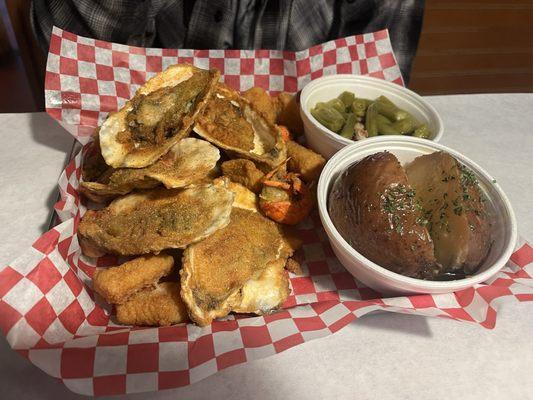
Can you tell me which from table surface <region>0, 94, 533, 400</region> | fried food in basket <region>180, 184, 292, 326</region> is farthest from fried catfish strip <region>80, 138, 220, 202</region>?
table surface <region>0, 94, 533, 400</region>

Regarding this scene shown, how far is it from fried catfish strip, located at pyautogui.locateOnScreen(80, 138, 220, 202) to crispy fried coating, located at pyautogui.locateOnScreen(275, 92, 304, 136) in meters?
0.68

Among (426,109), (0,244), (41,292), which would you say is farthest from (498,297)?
(0,244)

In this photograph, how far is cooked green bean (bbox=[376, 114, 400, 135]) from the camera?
1.99 meters

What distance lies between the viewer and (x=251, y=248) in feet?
4.85

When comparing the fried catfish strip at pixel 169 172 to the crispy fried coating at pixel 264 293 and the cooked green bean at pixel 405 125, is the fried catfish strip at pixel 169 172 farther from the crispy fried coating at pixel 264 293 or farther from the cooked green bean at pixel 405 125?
the cooked green bean at pixel 405 125

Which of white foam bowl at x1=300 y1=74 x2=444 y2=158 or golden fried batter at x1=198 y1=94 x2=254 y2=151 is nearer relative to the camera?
golden fried batter at x1=198 y1=94 x2=254 y2=151

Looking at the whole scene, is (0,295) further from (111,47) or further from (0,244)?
(111,47)

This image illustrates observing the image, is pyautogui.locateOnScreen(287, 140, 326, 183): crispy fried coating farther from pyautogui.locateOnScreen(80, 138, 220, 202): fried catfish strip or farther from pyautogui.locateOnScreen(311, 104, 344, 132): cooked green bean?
pyautogui.locateOnScreen(80, 138, 220, 202): fried catfish strip

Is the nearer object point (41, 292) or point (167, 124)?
point (41, 292)

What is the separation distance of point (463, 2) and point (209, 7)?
248cm

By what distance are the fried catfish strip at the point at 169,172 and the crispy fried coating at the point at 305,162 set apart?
45cm

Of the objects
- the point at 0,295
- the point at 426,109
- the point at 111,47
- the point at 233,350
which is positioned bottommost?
the point at 233,350

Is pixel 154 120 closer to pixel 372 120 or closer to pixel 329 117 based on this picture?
pixel 329 117

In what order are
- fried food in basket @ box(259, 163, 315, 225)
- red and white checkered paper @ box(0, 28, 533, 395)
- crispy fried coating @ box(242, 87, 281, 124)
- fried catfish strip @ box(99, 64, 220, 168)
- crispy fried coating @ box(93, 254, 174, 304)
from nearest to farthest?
1. red and white checkered paper @ box(0, 28, 533, 395)
2. crispy fried coating @ box(93, 254, 174, 304)
3. fried catfish strip @ box(99, 64, 220, 168)
4. fried food in basket @ box(259, 163, 315, 225)
5. crispy fried coating @ box(242, 87, 281, 124)
